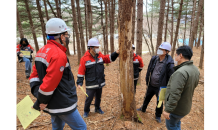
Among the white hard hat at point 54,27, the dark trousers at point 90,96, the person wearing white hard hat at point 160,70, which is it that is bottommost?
the dark trousers at point 90,96

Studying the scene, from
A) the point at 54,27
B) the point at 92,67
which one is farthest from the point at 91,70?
the point at 54,27

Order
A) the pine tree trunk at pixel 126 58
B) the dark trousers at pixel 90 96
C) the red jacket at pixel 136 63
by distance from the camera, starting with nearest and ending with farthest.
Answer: the pine tree trunk at pixel 126 58, the dark trousers at pixel 90 96, the red jacket at pixel 136 63

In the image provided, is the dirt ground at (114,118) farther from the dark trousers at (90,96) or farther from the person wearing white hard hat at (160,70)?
the person wearing white hard hat at (160,70)

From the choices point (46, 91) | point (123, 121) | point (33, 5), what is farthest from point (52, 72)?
point (33, 5)

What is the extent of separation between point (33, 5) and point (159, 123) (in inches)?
606

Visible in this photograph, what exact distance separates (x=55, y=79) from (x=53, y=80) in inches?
1.0

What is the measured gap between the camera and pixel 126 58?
8.93ft

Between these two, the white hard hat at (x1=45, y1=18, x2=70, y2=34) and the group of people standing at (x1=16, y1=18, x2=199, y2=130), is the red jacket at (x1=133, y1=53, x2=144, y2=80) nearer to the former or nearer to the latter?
the group of people standing at (x1=16, y1=18, x2=199, y2=130)

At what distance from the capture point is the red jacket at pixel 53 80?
1.53m

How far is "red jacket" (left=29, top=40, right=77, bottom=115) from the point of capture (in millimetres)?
1532

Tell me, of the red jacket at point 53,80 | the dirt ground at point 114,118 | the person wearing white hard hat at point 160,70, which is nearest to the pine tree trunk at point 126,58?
the dirt ground at point 114,118

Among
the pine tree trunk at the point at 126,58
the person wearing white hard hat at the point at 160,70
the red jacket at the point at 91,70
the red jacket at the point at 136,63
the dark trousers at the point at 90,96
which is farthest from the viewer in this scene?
the red jacket at the point at 136,63

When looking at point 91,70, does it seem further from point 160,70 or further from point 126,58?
point 160,70

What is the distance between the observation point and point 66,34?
6.32 ft
